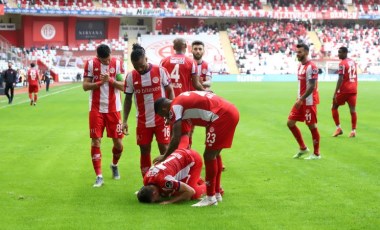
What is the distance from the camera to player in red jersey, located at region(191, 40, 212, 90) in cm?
1199

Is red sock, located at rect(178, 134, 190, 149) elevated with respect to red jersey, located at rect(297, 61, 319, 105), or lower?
lower

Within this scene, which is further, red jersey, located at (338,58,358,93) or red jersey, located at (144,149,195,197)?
red jersey, located at (338,58,358,93)

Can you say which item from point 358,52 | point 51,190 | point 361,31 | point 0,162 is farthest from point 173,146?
point 361,31

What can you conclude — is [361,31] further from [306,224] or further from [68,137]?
[306,224]

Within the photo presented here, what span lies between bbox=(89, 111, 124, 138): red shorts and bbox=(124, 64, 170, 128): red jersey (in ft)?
2.56

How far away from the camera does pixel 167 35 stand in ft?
251

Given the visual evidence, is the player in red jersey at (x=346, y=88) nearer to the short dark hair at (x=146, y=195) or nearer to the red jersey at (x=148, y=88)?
the red jersey at (x=148, y=88)

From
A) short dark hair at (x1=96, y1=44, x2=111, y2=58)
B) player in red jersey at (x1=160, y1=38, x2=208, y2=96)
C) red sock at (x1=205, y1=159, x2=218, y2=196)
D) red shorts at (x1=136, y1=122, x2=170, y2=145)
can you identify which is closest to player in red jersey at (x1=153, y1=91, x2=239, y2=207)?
red sock at (x1=205, y1=159, x2=218, y2=196)

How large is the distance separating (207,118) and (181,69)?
2.69m

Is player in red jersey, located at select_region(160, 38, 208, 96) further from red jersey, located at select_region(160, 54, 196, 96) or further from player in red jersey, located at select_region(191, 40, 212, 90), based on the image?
player in red jersey, located at select_region(191, 40, 212, 90)

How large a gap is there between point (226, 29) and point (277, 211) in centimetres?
7322

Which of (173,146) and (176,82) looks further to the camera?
(176,82)

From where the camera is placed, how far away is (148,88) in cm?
1003

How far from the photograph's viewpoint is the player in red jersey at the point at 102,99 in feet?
34.8
